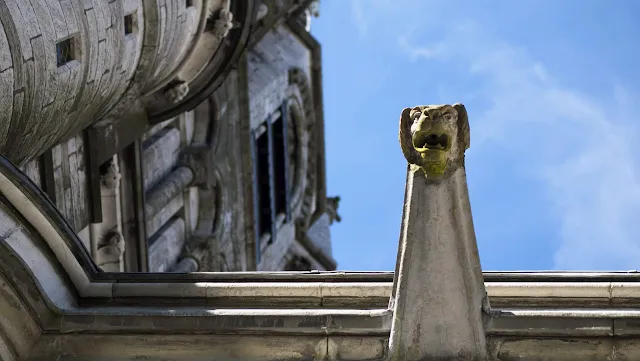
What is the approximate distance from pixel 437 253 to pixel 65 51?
7.76 m

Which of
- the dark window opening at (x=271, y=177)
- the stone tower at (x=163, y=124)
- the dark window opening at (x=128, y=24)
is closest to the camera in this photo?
the stone tower at (x=163, y=124)

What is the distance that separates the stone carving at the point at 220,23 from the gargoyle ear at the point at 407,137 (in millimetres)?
14289

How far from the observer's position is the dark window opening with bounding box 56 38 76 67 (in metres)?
13.2

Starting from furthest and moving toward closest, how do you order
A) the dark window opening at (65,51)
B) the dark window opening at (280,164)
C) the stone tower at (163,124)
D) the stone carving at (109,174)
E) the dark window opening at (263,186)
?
1. the dark window opening at (280,164)
2. the dark window opening at (263,186)
3. the stone carving at (109,174)
4. the dark window opening at (65,51)
5. the stone tower at (163,124)

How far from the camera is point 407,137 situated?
25.3 feet

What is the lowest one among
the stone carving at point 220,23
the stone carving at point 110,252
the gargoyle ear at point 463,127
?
the gargoyle ear at point 463,127

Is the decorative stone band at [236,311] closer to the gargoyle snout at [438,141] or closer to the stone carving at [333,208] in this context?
the gargoyle snout at [438,141]

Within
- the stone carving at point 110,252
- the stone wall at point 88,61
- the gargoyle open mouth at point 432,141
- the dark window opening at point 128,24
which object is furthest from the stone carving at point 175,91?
the gargoyle open mouth at point 432,141

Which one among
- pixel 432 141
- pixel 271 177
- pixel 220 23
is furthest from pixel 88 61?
pixel 271 177

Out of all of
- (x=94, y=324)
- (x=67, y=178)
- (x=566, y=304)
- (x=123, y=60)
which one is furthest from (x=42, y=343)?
(x=67, y=178)

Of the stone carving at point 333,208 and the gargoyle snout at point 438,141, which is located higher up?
the stone carving at point 333,208

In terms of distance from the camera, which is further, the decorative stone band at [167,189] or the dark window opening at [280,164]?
the dark window opening at [280,164]

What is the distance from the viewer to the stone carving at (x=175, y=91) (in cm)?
2147

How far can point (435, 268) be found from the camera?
7664 millimetres
